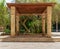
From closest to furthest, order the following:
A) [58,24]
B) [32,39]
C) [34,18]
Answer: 1. [32,39]
2. [34,18]
3. [58,24]

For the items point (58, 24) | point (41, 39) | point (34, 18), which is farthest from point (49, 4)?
point (58, 24)

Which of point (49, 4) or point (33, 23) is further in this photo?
point (33, 23)

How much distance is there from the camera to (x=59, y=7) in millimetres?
29812

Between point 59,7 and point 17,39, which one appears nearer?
point 17,39

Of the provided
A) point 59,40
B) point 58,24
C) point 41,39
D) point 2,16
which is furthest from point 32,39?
point 58,24

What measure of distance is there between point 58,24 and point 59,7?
13730 millimetres

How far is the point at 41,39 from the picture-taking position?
16.0 metres

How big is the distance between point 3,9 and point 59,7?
31.8 feet

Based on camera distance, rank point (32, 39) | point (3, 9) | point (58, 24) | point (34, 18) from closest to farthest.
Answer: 1. point (32, 39)
2. point (3, 9)
3. point (34, 18)
4. point (58, 24)

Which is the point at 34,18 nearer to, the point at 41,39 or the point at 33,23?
the point at 33,23

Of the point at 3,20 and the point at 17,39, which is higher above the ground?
the point at 3,20

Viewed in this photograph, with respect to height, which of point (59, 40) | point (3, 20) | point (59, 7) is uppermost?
point (59, 7)

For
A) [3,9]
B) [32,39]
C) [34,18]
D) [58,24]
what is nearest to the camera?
[32,39]

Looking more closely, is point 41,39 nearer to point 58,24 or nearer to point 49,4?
point 49,4
